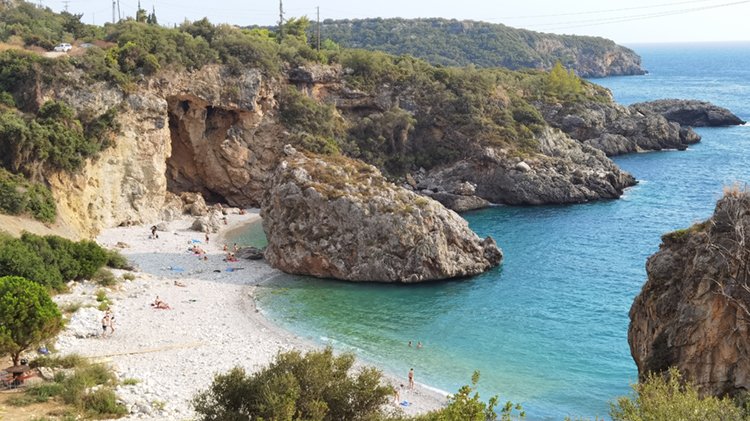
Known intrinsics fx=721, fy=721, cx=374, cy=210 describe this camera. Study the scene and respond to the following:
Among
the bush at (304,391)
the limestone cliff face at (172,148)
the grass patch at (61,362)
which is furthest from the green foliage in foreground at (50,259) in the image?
the bush at (304,391)

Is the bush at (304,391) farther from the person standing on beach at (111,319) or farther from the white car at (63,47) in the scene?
the white car at (63,47)

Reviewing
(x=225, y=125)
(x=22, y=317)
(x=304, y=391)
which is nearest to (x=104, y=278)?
(x=22, y=317)

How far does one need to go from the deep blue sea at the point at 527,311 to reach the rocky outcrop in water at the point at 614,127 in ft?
83.7

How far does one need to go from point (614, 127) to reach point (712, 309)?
3017 inches

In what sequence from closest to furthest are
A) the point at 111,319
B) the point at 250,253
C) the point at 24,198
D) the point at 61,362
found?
the point at 61,362 < the point at 111,319 < the point at 24,198 < the point at 250,253

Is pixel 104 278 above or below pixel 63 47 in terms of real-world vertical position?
below

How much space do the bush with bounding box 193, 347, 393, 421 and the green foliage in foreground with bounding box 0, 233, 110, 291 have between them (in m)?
19.4

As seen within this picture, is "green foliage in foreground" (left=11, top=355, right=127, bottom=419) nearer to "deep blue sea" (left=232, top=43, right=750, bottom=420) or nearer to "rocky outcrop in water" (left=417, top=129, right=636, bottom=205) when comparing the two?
"deep blue sea" (left=232, top=43, right=750, bottom=420)

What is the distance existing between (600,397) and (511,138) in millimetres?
45005

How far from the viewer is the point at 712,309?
67.4 ft

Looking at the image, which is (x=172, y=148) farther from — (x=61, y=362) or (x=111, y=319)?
(x=61, y=362)

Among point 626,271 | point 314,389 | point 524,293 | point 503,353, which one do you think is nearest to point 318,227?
point 524,293

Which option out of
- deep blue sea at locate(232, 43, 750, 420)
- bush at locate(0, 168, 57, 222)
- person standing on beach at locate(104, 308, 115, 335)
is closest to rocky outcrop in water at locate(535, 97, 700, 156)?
deep blue sea at locate(232, 43, 750, 420)

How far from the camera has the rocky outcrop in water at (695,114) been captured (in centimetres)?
11181
